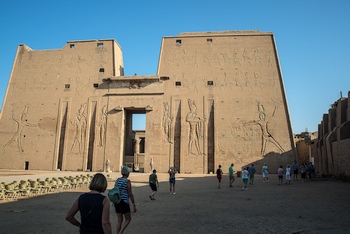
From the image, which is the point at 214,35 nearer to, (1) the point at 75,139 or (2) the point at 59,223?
(1) the point at 75,139

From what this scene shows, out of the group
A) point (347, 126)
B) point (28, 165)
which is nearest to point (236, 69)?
point (347, 126)

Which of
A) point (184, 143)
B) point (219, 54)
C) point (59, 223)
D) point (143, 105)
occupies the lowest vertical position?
point (59, 223)

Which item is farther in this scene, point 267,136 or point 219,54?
point 219,54

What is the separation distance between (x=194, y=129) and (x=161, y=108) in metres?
3.59

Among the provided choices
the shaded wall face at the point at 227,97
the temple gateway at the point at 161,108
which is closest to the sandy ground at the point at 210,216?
the shaded wall face at the point at 227,97

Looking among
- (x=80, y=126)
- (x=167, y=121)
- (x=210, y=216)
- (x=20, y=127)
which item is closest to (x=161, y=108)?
(x=167, y=121)

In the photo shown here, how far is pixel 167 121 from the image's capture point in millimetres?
25125

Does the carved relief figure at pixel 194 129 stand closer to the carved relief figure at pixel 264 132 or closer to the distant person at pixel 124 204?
the carved relief figure at pixel 264 132

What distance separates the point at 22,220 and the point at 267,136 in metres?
21.2

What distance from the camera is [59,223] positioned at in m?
5.97

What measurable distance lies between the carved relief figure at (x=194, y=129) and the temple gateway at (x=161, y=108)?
0.09 meters

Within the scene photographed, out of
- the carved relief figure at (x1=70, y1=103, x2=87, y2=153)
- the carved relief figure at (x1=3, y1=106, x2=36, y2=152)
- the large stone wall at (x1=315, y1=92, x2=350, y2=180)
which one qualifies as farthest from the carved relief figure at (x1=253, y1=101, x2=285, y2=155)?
the carved relief figure at (x1=3, y1=106, x2=36, y2=152)

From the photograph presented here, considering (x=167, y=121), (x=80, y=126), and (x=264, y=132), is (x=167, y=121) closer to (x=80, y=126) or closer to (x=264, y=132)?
(x=80, y=126)

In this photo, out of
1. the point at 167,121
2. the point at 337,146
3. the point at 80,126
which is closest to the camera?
the point at 337,146
